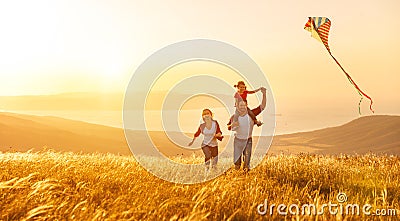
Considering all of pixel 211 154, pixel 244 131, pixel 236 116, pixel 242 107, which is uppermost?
pixel 242 107

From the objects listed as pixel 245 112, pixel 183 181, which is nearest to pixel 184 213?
pixel 183 181

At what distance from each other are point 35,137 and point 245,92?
50837 millimetres

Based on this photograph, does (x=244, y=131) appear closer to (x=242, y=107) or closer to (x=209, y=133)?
(x=242, y=107)

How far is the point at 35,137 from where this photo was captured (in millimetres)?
54656

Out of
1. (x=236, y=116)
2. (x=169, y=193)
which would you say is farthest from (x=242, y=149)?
(x=169, y=193)

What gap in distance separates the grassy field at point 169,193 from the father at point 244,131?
0.47 meters

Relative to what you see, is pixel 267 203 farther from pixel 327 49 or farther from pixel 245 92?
pixel 327 49

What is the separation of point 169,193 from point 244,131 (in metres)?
4.09

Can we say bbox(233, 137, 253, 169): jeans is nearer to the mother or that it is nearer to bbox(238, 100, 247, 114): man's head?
the mother

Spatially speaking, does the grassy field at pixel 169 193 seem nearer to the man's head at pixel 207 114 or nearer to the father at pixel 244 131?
the father at pixel 244 131

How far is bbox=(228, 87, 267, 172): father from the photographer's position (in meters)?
9.57

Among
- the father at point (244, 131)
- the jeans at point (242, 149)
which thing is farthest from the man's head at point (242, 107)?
the jeans at point (242, 149)

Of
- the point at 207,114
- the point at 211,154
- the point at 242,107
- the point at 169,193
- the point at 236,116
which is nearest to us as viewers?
the point at 169,193

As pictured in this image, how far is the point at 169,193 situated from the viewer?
5828 millimetres
